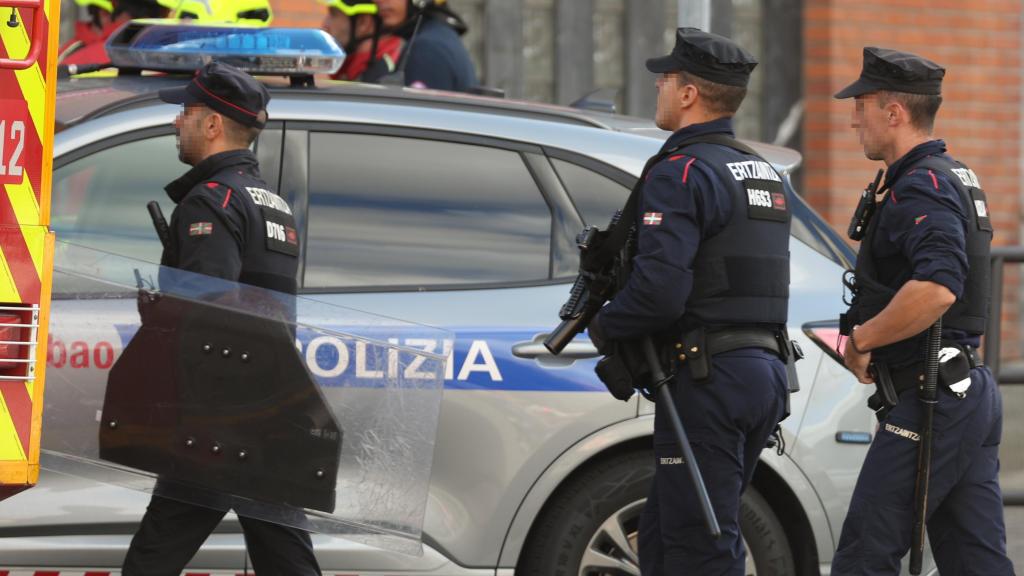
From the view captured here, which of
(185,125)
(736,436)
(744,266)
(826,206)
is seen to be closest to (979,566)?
(736,436)

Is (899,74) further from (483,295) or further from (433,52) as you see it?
(433,52)

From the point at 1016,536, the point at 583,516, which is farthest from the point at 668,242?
the point at 1016,536

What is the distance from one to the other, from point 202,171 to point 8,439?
107cm

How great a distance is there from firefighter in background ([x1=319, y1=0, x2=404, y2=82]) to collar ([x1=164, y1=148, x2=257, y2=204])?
285cm

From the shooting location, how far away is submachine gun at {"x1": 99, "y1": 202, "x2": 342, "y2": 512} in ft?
13.5

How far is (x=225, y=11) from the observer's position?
6.68 metres

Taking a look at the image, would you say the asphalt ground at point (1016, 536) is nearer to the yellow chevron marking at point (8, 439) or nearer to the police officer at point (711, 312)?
the police officer at point (711, 312)

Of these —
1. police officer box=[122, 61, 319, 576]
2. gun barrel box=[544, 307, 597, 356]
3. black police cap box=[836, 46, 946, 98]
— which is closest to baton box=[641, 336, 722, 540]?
gun barrel box=[544, 307, 597, 356]

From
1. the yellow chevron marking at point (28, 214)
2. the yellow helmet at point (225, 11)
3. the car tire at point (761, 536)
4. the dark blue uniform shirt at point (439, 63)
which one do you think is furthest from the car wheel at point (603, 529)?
the dark blue uniform shirt at point (439, 63)

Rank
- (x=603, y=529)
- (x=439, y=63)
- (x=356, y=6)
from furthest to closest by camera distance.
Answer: (x=356, y=6) < (x=439, y=63) < (x=603, y=529)

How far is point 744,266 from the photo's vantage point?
411 cm

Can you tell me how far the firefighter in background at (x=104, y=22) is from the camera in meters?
6.93

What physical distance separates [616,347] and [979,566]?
1.15 meters

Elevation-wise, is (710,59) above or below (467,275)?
above
